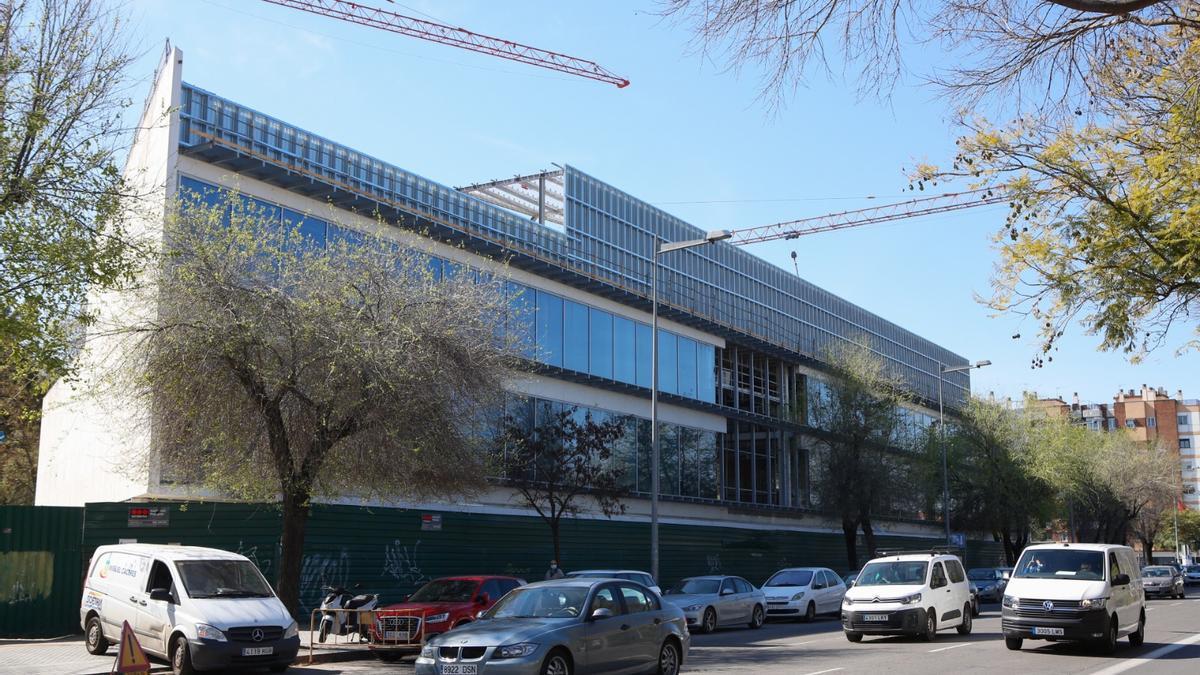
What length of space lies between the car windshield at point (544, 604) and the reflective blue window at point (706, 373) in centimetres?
3182

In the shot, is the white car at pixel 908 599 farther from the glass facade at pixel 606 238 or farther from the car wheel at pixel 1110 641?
the glass facade at pixel 606 238

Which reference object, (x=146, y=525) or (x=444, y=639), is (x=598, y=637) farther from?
(x=146, y=525)

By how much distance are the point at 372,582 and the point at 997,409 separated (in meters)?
41.3

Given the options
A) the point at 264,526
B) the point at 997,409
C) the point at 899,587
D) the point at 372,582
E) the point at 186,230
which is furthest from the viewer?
the point at 997,409

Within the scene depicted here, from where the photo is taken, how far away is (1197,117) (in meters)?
11.4

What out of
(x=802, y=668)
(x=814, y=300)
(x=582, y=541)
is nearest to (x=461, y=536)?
(x=582, y=541)

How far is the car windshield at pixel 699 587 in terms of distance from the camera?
26.2m

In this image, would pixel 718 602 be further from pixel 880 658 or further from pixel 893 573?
pixel 880 658

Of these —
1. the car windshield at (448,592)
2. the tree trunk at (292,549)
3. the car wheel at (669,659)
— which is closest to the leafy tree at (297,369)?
the tree trunk at (292,549)

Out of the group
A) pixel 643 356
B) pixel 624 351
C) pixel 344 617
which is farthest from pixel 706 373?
pixel 344 617

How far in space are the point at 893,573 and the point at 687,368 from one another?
23.6 meters

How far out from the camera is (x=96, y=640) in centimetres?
1734

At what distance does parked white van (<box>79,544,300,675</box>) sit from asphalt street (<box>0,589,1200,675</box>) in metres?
0.83

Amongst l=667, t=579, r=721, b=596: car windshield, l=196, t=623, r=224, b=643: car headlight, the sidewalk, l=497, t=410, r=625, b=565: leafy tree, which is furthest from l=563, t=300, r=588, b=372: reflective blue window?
l=196, t=623, r=224, b=643: car headlight
